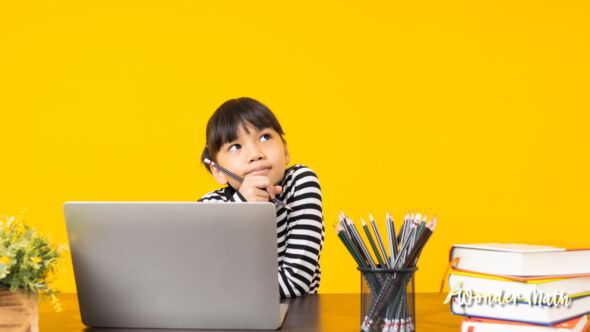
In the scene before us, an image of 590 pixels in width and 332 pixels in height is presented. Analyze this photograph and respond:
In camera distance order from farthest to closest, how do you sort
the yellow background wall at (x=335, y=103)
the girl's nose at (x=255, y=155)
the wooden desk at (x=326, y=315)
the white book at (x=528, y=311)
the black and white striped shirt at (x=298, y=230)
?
the yellow background wall at (x=335, y=103) < the girl's nose at (x=255, y=155) < the black and white striped shirt at (x=298, y=230) < the wooden desk at (x=326, y=315) < the white book at (x=528, y=311)

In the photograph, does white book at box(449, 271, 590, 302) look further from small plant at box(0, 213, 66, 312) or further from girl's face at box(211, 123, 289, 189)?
girl's face at box(211, 123, 289, 189)

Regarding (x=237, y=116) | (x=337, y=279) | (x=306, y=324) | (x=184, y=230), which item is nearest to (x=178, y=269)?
(x=184, y=230)

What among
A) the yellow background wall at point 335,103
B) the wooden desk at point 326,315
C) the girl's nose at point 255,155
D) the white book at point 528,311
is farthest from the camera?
the yellow background wall at point 335,103

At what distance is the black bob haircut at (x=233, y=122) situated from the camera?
5.66ft

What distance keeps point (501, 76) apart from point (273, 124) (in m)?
1.58

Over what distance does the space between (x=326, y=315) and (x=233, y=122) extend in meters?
0.67

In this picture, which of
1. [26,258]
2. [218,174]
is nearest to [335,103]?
[218,174]

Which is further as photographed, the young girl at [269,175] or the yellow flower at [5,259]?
the young girl at [269,175]

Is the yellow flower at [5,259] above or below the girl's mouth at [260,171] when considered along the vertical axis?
below

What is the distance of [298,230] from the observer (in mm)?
1688

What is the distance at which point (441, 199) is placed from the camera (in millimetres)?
2957

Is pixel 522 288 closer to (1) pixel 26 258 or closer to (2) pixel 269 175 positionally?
(1) pixel 26 258

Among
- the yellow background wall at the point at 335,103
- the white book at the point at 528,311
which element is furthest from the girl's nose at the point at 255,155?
the yellow background wall at the point at 335,103

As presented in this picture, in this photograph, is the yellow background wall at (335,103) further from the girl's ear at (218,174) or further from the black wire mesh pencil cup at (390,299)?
the black wire mesh pencil cup at (390,299)
